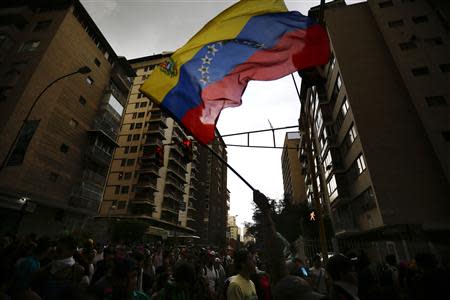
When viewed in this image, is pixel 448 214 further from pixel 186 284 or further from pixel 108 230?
pixel 108 230

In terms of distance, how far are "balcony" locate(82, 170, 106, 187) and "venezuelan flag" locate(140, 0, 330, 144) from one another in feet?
86.4

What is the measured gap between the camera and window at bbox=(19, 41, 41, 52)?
24.3 m

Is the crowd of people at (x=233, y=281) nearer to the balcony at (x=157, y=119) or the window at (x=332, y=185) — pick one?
the window at (x=332, y=185)

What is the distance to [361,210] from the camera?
74.6 ft

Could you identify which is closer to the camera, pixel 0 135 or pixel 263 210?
pixel 263 210

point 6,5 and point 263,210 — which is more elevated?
point 6,5

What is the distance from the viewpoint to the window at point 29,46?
24.3m

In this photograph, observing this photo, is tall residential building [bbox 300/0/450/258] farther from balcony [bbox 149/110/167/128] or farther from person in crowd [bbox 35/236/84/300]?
balcony [bbox 149/110/167/128]

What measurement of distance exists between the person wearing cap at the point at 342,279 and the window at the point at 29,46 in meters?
32.0

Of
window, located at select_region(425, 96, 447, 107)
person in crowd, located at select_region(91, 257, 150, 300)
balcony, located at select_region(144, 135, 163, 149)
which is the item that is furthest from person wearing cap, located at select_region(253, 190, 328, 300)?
balcony, located at select_region(144, 135, 163, 149)

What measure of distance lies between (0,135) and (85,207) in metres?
10.5

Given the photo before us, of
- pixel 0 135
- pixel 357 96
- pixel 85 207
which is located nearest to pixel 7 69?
pixel 0 135

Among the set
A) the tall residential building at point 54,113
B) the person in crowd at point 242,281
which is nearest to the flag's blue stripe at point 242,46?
the person in crowd at point 242,281

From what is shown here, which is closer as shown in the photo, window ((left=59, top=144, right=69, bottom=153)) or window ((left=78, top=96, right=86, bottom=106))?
window ((left=59, top=144, right=69, bottom=153))
